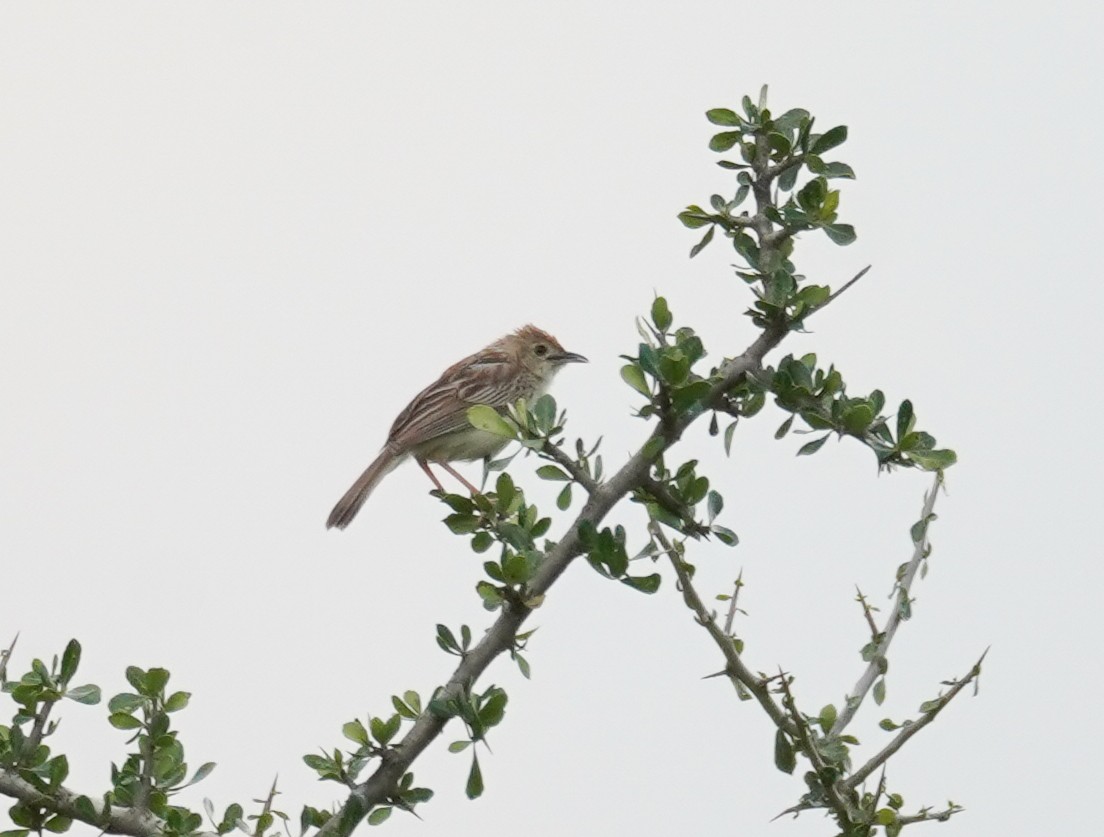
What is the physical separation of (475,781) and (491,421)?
915 millimetres

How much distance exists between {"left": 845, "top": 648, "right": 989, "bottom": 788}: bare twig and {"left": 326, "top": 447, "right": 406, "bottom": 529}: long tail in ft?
16.3

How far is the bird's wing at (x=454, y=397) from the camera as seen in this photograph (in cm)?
877

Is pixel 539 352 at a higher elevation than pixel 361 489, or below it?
higher

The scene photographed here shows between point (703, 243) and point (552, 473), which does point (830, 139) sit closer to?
point (703, 243)

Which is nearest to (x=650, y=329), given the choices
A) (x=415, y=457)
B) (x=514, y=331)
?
(x=415, y=457)

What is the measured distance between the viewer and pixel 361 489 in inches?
337

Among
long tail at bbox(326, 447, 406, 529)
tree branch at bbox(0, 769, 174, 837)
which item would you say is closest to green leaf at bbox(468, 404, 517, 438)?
tree branch at bbox(0, 769, 174, 837)

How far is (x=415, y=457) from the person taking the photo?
900 centimetres

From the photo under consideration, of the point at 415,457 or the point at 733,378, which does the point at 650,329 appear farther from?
the point at 415,457

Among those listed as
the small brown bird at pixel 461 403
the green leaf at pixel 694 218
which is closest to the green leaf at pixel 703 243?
the green leaf at pixel 694 218

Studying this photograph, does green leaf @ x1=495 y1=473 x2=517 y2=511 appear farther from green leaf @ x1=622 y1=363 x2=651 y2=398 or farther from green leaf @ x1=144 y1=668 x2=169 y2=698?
green leaf @ x1=144 y1=668 x2=169 y2=698

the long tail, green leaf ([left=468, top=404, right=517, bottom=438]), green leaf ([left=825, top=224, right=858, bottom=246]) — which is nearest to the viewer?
green leaf ([left=468, top=404, right=517, bottom=438])

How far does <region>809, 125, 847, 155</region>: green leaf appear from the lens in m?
3.76

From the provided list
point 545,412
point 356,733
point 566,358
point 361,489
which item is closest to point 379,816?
point 356,733
